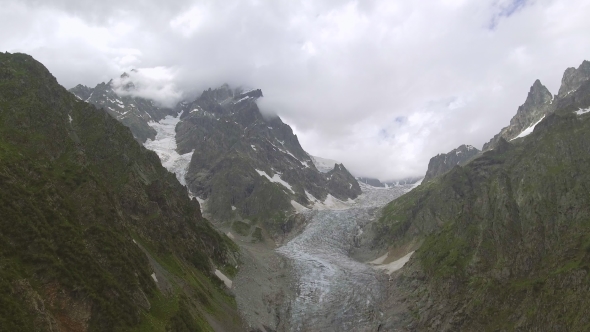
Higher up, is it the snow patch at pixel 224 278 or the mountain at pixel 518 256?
the mountain at pixel 518 256

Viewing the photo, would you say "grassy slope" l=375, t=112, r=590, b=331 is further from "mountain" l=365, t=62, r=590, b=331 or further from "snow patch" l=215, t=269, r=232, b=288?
"snow patch" l=215, t=269, r=232, b=288

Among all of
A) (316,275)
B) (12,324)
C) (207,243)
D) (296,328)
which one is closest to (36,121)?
(207,243)

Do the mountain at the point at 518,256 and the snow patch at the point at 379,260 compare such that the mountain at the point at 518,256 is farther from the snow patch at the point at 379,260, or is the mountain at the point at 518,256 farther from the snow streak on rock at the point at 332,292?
the snow patch at the point at 379,260

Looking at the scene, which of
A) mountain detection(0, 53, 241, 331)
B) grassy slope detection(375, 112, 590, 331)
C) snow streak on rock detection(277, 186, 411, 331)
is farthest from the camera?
snow streak on rock detection(277, 186, 411, 331)

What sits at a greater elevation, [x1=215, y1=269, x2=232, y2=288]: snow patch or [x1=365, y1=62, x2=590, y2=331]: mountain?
[x1=365, y1=62, x2=590, y2=331]: mountain

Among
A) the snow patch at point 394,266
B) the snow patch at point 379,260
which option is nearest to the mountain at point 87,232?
the snow patch at point 394,266

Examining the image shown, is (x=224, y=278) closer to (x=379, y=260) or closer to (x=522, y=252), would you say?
(x=522, y=252)

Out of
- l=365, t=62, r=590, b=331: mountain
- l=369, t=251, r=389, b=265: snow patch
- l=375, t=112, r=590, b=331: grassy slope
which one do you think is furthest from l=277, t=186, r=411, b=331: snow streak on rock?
l=375, t=112, r=590, b=331: grassy slope
